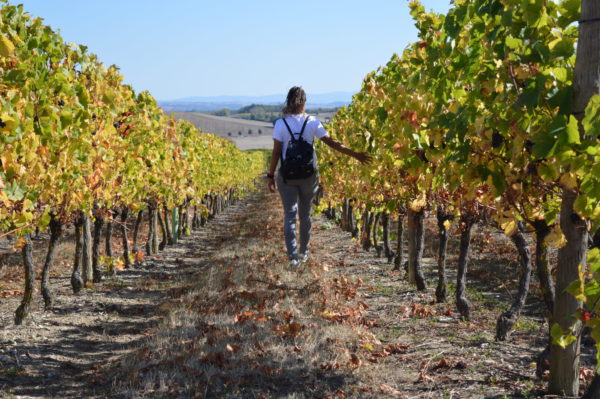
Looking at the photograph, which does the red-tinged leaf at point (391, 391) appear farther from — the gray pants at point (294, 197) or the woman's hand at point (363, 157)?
the gray pants at point (294, 197)

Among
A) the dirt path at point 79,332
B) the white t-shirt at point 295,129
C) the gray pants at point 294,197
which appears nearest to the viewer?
the dirt path at point 79,332

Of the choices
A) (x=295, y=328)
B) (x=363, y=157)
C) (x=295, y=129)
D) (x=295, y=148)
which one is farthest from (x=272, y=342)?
(x=295, y=129)

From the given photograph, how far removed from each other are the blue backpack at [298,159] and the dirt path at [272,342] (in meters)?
1.56

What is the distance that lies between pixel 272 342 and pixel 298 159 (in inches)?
98.1

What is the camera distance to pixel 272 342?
17.2 feet

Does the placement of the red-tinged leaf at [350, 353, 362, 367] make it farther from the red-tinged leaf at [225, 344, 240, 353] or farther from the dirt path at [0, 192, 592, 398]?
the red-tinged leaf at [225, 344, 240, 353]

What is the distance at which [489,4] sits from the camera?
3.20 metres

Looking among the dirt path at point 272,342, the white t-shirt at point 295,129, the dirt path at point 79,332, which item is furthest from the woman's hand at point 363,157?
the dirt path at point 79,332

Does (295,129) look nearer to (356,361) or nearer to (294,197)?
(294,197)

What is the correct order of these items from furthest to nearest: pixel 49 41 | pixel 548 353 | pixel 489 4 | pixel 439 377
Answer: pixel 49 41
pixel 439 377
pixel 548 353
pixel 489 4

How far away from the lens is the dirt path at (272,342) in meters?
4.40

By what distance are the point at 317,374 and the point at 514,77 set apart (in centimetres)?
277

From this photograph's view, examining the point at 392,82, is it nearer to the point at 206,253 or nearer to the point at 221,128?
the point at 206,253

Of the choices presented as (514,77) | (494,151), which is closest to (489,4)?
(514,77)
